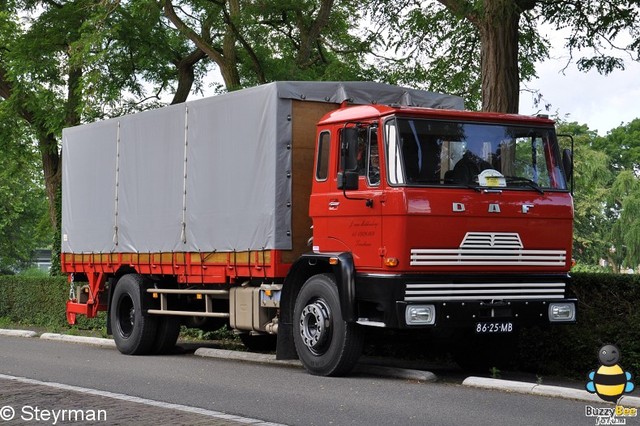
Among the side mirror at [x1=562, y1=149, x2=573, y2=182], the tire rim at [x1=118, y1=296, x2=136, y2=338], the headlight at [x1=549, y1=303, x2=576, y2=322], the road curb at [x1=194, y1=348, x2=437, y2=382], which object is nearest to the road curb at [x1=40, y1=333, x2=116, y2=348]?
the tire rim at [x1=118, y1=296, x2=136, y2=338]

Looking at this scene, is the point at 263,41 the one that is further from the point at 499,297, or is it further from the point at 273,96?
the point at 499,297

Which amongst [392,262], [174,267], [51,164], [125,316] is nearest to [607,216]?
[51,164]

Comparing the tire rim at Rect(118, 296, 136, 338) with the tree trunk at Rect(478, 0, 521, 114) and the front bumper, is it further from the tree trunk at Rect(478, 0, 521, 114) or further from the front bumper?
the tree trunk at Rect(478, 0, 521, 114)

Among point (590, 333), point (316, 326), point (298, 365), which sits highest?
point (316, 326)

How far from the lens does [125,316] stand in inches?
713

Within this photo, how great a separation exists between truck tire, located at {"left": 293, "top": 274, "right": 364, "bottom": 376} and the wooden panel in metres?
0.89

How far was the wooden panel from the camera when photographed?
1442 cm

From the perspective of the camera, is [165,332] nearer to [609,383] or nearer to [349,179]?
[349,179]

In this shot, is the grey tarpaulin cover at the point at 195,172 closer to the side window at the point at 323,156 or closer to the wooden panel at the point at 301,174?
the wooden panel at the point at 301,174

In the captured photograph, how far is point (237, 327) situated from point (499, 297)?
13.4 feet

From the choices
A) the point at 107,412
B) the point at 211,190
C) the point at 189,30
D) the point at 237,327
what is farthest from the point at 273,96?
the point at 189,30

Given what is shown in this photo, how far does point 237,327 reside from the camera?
15367 millimetres

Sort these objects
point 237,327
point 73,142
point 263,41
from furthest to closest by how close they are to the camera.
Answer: point 263,41
point 73,142
point 237,327

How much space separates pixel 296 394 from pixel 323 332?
1665mm
